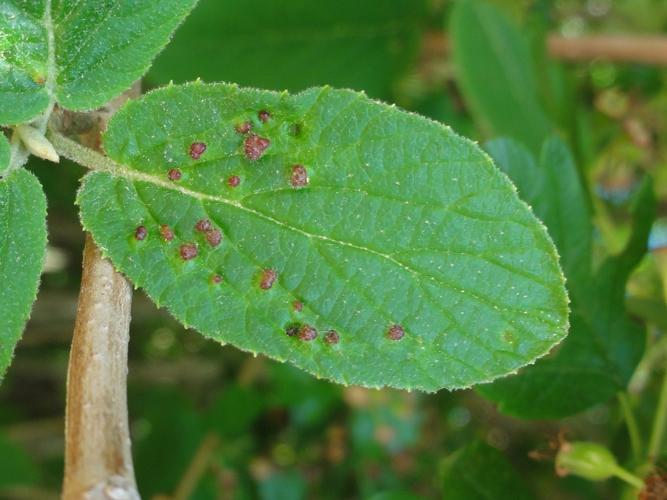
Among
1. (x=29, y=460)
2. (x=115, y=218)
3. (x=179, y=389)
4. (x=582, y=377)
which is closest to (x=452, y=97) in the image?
(x=179, y=389)

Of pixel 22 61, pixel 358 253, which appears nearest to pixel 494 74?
pixel 358 253

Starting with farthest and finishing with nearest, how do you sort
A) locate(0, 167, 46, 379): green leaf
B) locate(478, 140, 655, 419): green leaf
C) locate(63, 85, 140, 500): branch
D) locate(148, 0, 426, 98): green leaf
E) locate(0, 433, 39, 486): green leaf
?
1. locate(0, 433, 39, 486): green leaf
2. locate(148, 0, 426, 98): green leaf
3. locate(478, 140, 655, 419): green leaf
4. locate(0, 167, 46, 379): green leaf
5. locate(63, 85, 140, 500): branch

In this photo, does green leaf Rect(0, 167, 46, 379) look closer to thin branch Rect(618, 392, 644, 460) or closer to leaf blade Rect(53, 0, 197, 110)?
leaf blade Rect(53, 0, 197, 110)

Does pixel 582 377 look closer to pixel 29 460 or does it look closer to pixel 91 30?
pixel 91 30

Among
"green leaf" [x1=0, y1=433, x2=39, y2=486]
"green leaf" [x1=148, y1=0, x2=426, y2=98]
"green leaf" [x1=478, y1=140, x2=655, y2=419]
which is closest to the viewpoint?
"green leaf" [x1=478, y1=140, x2=655, y2=419]

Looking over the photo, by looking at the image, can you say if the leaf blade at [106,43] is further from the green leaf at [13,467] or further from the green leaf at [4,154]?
the green leaf at [13,467]

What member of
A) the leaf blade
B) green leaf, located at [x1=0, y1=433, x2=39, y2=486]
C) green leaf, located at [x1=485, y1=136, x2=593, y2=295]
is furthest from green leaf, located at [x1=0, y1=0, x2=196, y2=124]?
green leaf, located at [x1=0, y1=433, x2=39, y2=486]

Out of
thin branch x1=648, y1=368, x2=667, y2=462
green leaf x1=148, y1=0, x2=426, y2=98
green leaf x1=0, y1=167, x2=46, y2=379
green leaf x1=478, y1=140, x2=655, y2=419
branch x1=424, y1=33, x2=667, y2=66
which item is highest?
green leaf x1=148, y1=0, x2=426, y2=98
